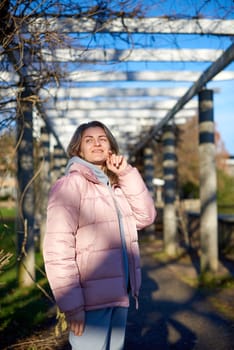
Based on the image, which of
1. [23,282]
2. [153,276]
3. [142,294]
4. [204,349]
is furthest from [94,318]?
[153,276]

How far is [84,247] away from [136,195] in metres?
0.49

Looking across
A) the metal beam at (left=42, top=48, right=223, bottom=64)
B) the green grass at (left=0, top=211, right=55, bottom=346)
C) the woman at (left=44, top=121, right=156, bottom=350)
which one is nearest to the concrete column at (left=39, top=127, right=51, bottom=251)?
the green grass at (left=0, top=211, right=55, bottom=346)

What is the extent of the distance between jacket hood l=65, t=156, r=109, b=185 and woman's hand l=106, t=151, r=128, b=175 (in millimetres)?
92

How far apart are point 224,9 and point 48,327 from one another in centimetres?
379

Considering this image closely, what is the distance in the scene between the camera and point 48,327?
4773 mm

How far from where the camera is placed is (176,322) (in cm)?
494

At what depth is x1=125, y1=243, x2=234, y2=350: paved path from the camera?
4.20 metres

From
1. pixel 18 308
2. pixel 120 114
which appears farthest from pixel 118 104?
pixel 18 308

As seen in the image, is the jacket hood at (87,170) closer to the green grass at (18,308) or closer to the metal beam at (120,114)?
the green grass at (18,308)

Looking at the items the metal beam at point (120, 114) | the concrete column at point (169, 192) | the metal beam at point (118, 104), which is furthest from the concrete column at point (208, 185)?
the metal beam at point (120, 114)

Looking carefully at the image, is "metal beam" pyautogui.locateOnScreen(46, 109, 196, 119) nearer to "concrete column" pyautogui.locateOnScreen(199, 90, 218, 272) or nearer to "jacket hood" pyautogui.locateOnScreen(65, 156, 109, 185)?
"concrete column" pyautogui.locateOnScreen(199, 90, 218, 272)

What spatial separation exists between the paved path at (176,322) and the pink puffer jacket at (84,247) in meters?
2.00

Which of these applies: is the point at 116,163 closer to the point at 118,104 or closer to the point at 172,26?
the point at 172,26

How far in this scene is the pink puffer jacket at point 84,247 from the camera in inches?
85.7
